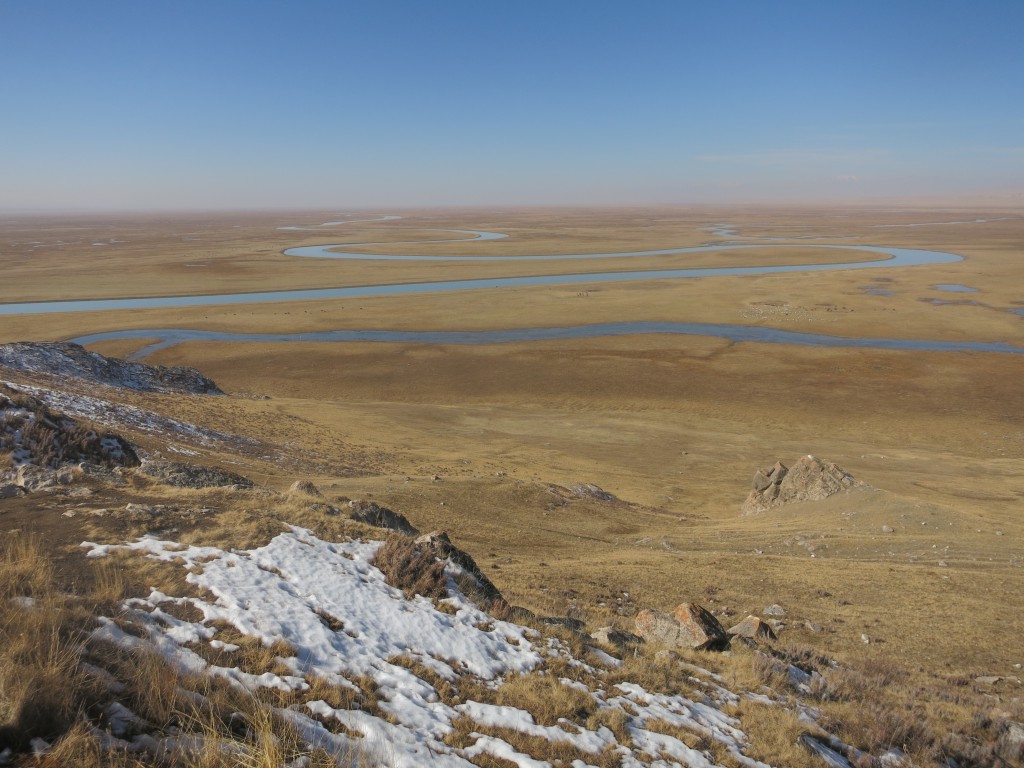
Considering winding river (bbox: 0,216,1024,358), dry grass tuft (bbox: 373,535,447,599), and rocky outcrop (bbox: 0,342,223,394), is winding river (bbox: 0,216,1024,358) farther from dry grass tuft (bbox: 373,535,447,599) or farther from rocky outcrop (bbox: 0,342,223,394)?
dry grass tuft (bbox: 373,535,447,599)

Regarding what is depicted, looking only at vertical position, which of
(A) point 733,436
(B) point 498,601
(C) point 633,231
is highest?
(C) point 633,231

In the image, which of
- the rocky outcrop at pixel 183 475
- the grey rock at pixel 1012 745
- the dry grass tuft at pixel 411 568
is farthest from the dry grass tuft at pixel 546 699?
the rocky outcrop at pixel 183 475

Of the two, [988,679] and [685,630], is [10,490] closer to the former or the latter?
[685,630]

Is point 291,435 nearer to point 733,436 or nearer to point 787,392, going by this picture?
point 733,436

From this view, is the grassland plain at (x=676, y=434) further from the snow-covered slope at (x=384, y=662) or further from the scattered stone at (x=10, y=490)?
the scattered stone at (x=10, y=490)

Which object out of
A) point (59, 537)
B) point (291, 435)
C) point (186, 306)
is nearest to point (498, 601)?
point (59, 537)

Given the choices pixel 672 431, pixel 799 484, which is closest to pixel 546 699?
pixel 799 484
